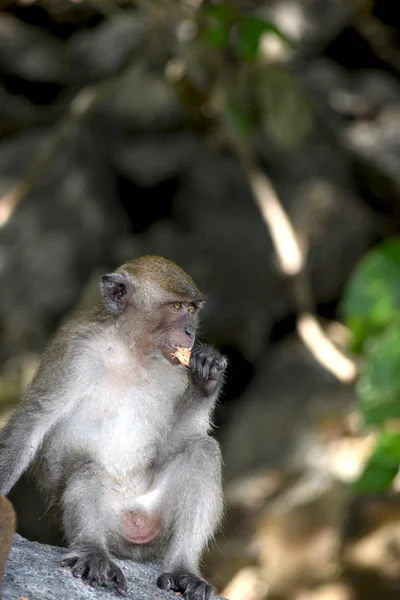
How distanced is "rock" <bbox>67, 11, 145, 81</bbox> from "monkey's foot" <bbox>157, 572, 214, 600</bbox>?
7.82 meters

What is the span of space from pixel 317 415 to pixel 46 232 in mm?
3412

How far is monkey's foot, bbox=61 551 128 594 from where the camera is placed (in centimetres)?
388

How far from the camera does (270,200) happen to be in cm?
781

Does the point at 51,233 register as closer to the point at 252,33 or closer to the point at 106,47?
the point at 106,47

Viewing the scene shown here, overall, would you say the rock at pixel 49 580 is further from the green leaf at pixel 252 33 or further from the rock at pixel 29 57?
the rock at pixel 29 57

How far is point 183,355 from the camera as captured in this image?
4594 millimetres

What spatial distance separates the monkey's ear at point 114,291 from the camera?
4.70 m

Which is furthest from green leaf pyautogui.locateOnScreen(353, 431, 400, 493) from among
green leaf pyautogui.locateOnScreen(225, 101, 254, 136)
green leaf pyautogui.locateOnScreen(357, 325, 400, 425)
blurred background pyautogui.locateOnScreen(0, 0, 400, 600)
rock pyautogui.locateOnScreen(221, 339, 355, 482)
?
rock pyautogui.locateOnScreen(221, 339, 355, 482)

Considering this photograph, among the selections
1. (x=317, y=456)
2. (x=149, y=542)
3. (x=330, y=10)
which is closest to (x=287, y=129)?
(x=317, y=456)

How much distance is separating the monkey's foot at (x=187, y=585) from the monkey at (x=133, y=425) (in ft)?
0.04

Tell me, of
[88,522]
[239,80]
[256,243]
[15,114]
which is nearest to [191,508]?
[88,522]

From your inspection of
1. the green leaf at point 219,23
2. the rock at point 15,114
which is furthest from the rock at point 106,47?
the green leaf at point 219,23

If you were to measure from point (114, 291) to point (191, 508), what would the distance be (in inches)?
41.0

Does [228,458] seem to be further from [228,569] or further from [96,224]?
[96,224]
